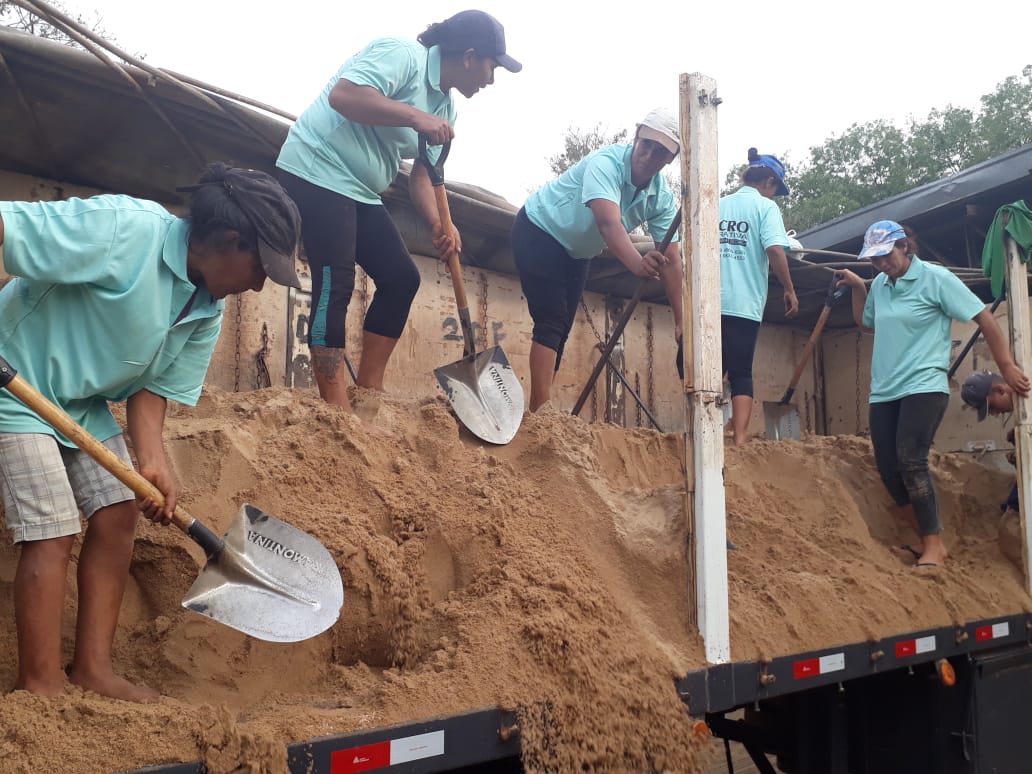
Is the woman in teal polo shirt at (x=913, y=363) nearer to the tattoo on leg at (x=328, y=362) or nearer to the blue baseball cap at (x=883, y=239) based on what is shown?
the blue baseball cap at (x=883, y=239)

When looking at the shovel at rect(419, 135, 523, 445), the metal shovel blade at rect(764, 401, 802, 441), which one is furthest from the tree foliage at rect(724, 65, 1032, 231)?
the shovel at rect(419, 135, 523, 445)

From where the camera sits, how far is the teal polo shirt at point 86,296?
1.67 m

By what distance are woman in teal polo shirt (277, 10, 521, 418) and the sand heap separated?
13.7 inches

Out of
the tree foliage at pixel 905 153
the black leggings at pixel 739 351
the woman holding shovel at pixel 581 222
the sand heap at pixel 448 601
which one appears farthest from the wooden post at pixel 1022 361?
the tree foliage at pixel 905 153

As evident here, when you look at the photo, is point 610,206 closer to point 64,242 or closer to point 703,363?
point 703,363

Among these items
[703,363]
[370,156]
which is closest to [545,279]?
[370,156]

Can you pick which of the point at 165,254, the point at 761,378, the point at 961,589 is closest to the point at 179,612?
the point at 165,254

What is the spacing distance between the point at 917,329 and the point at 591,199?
5.84 feet

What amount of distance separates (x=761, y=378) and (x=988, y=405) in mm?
2879

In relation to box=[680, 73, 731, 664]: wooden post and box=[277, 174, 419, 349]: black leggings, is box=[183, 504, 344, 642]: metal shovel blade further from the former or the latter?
box=[277, 174, 419, 349]: black leggings

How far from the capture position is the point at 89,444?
1.75 meters

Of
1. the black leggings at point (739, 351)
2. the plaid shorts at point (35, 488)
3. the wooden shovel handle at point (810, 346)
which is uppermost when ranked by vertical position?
the wooden shovel handle at point (810, 346)

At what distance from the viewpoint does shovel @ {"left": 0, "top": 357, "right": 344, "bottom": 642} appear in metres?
1.89

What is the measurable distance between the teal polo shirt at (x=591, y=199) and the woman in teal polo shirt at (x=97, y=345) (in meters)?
1.99
